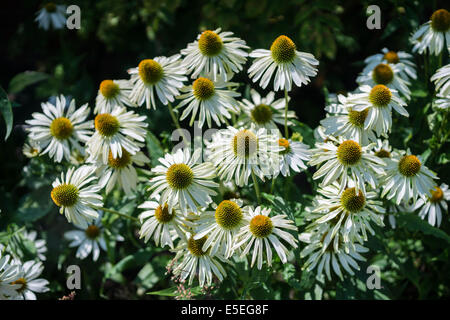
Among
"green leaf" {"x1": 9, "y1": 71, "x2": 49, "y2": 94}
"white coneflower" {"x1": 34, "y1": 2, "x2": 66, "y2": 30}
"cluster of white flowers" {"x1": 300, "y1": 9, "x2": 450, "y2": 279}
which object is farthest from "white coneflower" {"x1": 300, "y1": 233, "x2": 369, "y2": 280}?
"white coneflower" {"x1": 34, "y1": 2, "x2": 66, "y2": 30}

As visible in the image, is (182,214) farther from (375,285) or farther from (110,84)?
(375,285)

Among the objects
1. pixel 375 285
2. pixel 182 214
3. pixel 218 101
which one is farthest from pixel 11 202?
Result: pixel 375 285

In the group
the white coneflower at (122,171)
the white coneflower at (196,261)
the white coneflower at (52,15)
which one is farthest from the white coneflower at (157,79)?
the white coneflower at (52,15)

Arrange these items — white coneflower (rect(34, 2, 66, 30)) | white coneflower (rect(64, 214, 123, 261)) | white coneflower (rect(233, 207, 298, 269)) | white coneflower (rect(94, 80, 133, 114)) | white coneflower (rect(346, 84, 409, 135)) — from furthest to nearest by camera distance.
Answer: white coneflower (rect(34, 2, 66, 30))
white coneflower (rect(64, 214, 123, 261))
white coneflower (rect(94, 80, 133, 114))
white coneflower (rect(346, 84, 409, 135))
white coneflower (rect(233, 207, 298, 269))

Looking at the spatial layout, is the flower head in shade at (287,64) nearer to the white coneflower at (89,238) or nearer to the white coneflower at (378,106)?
the white coneflower at (378,106)

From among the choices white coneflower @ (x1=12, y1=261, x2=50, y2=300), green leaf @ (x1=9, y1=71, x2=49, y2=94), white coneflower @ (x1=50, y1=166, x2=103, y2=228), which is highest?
green leaf @ (x1=9, y1=71, x2=49, y2=94)

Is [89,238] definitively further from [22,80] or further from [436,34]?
[436,34]

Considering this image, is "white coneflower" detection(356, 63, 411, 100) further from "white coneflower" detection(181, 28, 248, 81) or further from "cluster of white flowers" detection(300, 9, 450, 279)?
"white coneflower" detection(181, 28, 248, 81)
